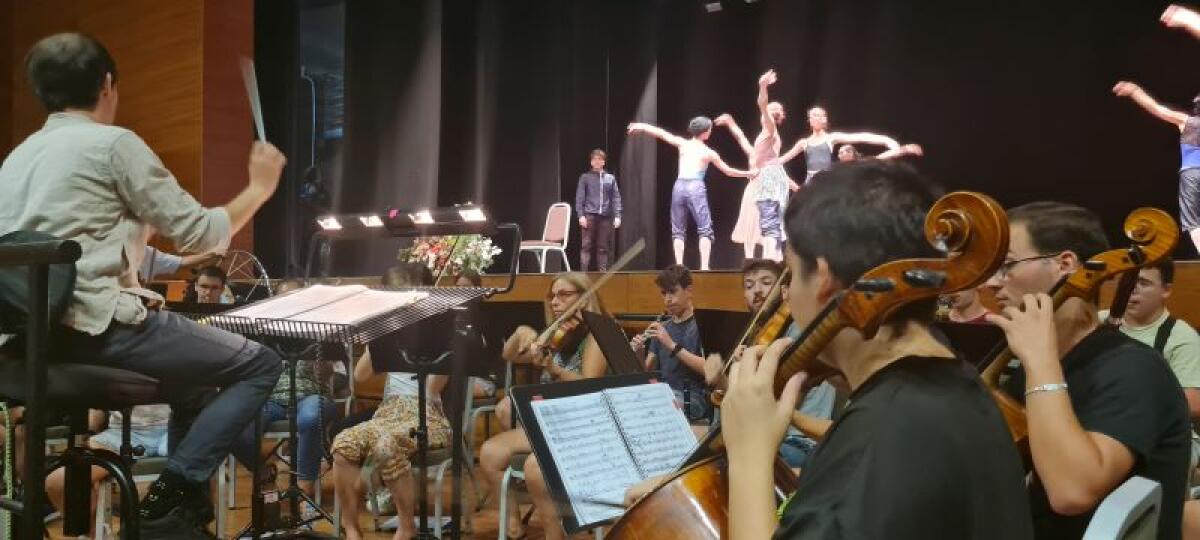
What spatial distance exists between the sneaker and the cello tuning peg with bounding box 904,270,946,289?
2028 mm

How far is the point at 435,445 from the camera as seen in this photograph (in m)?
4.21

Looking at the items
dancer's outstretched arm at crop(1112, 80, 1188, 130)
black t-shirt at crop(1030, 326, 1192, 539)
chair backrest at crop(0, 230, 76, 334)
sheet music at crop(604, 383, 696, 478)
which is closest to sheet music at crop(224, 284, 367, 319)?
chair backrest at crop(0, 230, 76, 334)

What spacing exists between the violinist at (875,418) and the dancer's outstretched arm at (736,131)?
889 cm

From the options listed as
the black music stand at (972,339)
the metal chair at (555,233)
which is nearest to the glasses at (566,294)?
the black music stand at (972,339)

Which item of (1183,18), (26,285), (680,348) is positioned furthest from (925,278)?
(1183,18)

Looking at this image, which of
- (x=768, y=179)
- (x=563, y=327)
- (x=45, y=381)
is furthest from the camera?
(x=768, y=179)

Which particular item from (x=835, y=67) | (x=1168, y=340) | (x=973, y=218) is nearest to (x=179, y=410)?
(x=973, y=218)

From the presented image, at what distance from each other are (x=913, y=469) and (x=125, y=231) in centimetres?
199

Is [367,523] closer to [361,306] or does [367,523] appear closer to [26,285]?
[361,306]

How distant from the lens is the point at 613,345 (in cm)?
332

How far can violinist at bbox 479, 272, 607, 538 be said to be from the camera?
4012 mm

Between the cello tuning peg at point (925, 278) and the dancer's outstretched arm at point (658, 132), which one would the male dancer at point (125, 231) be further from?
the dancer's outstretched arm at point (658, 132)

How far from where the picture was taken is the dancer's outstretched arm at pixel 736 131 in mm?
10070

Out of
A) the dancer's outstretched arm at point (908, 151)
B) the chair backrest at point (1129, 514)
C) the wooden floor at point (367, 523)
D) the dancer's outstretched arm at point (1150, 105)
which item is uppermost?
the dancer's outstretched arm at point (1150, 105)
